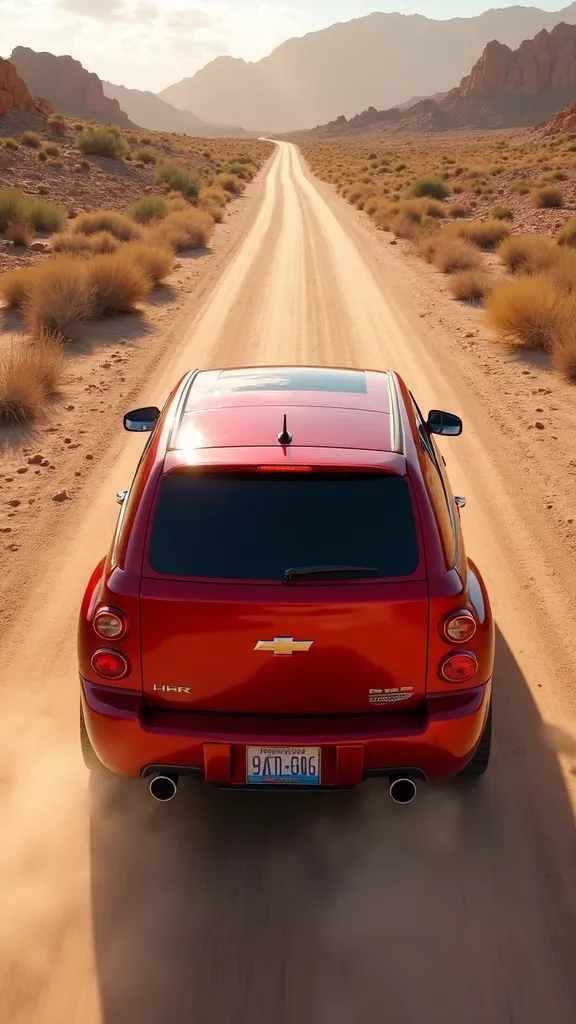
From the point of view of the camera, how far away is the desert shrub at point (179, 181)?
114 ft

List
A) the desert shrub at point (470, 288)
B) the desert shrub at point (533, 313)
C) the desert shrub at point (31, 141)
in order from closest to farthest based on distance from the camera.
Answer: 1. the desert shrub at point (533, 313)
2. the desert shrub at point (470, 288)
3. the desert shrub at point (31, 141)

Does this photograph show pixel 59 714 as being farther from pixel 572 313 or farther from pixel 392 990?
pixel 572 313

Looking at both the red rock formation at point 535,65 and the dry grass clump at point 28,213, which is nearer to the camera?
the dry grass clump at point 28,213

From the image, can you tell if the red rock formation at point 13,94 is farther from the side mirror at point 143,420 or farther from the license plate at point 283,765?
the license plate at point 283,765

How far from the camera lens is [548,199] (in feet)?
88.8

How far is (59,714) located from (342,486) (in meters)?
2.33

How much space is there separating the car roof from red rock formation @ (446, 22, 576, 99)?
182 metres

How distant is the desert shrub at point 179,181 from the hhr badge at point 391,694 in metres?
33.5

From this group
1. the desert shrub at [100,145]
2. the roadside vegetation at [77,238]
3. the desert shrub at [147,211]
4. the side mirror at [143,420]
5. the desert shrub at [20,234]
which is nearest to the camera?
the side mirror at [143,420]

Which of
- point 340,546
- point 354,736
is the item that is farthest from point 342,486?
point 354,736

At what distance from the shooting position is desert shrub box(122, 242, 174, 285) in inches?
685

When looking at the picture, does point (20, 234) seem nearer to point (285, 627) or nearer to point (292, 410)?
point (292, 410)

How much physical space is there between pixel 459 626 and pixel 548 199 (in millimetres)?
27158

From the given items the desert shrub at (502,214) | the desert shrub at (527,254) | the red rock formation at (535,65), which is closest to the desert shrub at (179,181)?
the desert shrub at (502,214)
